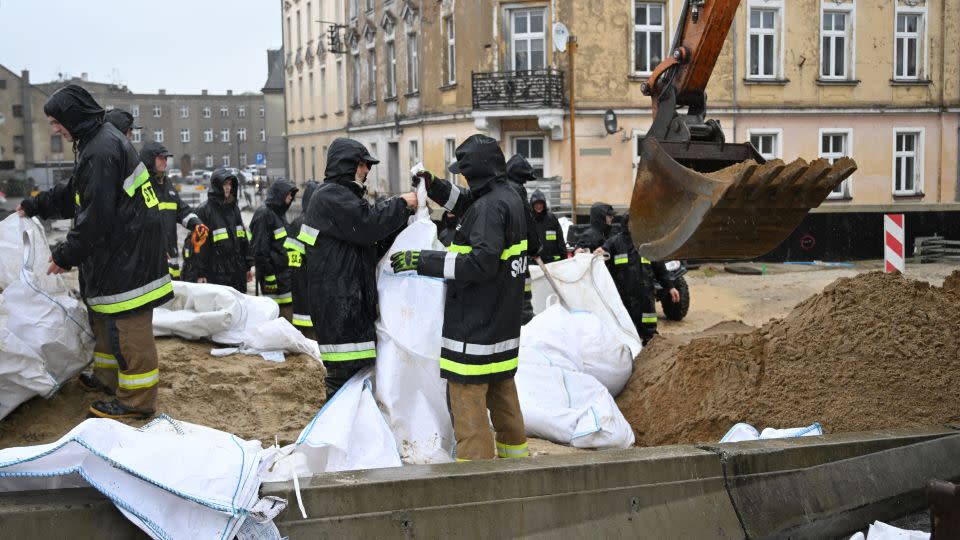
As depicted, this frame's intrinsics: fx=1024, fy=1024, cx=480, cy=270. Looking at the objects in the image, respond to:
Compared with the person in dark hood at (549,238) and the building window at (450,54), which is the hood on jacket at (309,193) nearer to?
the person in dark hood at (549,238)

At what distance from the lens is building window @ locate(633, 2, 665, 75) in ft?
83.0

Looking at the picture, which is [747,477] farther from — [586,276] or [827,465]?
[586,276]

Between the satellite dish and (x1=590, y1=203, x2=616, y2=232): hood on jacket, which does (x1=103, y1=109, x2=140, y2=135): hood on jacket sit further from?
the satellite dish

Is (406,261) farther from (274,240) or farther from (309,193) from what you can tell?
(274,240)

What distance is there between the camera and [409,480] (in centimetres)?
374

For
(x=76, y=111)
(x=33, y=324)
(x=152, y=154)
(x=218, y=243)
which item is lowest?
(x=33, y=324)

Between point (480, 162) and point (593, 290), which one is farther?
point (593, 290)

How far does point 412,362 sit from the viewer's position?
17.1ft

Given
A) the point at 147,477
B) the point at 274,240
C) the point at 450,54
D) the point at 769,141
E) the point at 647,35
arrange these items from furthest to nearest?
the point at 450,54 < the point at 769,141 < the point at 647,35 < the point at 274,240 < the point at 147,477

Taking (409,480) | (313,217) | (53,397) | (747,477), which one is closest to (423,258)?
(313,217)

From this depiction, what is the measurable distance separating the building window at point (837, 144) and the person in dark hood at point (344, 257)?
23.6 metres

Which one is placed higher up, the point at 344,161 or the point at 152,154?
the point at 152,154

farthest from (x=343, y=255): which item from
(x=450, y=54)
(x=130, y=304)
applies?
(x=450, y=54)

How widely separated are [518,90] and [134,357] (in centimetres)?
2022
